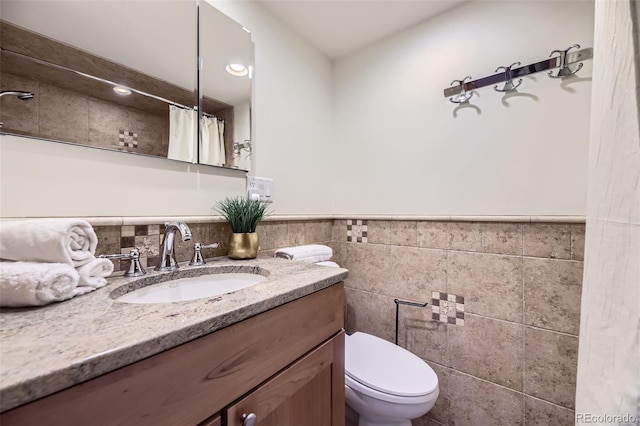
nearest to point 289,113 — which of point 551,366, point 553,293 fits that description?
point 553,293

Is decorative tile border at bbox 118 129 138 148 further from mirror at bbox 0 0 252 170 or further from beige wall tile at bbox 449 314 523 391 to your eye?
beige wall tile at bbox 449 314 523 391

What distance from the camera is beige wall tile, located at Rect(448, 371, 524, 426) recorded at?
107 cm

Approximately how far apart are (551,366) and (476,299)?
1.09 ft

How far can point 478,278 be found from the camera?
3.84 feet

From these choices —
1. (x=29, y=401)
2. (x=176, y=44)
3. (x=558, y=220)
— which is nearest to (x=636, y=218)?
(x=558, y=220)

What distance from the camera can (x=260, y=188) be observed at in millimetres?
1212

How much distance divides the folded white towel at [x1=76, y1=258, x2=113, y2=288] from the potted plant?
40 cm

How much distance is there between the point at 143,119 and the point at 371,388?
1245mm

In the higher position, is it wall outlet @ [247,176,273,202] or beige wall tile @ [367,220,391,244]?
wall outlet @ [247,176,273,202]

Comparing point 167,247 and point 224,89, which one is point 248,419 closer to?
point 167,247

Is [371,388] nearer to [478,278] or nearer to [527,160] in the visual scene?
[478,278]

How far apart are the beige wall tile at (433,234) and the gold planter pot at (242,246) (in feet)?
2.79

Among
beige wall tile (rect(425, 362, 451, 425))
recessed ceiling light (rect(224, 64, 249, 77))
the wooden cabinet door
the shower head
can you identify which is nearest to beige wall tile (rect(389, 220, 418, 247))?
beige wall tile (rect(425, 362, 451, 425))

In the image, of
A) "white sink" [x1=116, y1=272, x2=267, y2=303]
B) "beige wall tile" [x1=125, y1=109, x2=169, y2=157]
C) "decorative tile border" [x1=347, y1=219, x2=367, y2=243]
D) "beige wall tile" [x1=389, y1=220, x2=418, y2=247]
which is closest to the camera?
"white sink" [x1=116, y1=272, x2=267, y2=303]
